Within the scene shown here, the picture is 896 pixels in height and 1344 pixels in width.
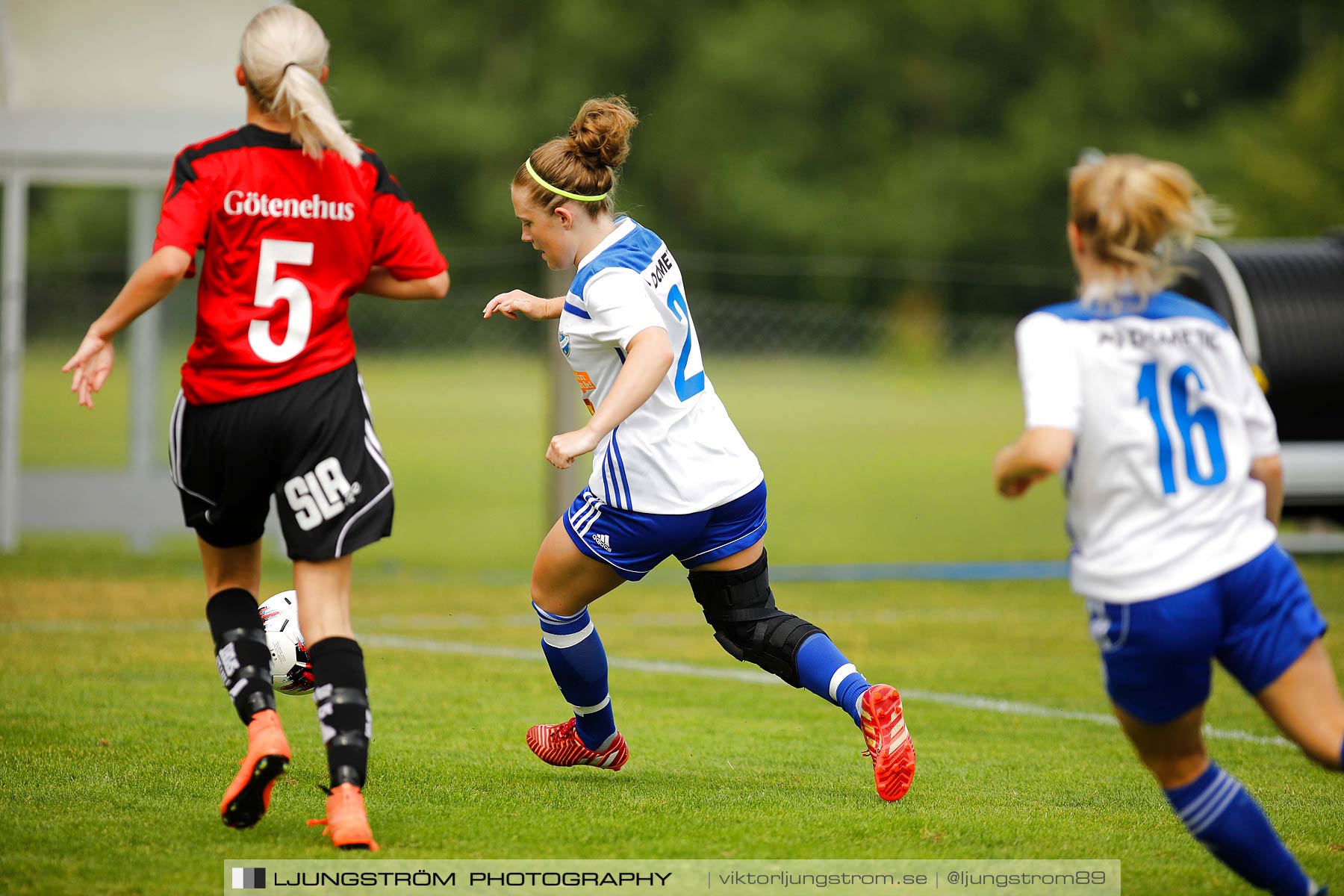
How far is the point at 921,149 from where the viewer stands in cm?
4697

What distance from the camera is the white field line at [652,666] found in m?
5.85

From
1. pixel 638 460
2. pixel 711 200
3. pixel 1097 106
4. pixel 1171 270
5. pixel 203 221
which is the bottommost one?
pixel 711 200

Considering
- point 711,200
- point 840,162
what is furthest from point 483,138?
point 840,162

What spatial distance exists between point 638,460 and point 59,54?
9.13m

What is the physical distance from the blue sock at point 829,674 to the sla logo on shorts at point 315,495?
4.89ft

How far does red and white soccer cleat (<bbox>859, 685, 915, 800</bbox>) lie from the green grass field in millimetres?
89

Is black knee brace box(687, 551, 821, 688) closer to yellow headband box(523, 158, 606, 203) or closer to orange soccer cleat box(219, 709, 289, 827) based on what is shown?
yellow headband box(523, 158, 606, 203)

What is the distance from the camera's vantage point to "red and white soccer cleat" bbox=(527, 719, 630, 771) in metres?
4.61

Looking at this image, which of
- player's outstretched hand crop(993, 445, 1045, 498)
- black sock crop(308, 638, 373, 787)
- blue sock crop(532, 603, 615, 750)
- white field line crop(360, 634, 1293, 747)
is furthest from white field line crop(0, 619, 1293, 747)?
black sock crop(308, 638, 373, 787)

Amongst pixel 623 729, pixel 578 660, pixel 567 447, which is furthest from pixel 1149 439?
pixel 623 729

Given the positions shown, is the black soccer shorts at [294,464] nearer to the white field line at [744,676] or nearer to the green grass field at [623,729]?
the green grass field at [623,729]

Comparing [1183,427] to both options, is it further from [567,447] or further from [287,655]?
[287,655]

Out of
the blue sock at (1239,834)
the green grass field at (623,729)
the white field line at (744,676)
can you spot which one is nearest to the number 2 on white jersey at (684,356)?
the green grass field at (623,729)

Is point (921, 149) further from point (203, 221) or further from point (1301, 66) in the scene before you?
point (203, 221)
